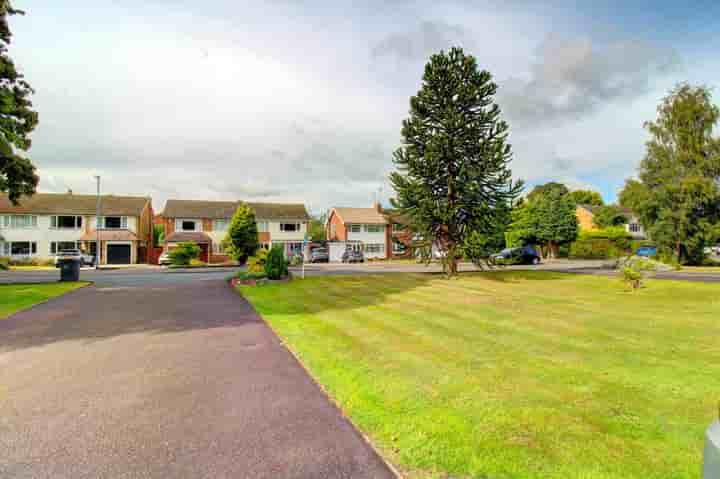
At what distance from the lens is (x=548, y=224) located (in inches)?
1950

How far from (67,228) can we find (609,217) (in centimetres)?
7724

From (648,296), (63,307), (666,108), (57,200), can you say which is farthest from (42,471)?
(57,200)

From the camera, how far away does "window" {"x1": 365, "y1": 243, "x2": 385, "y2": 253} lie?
57.6 m

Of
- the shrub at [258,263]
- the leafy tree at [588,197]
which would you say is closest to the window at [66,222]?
the shrub at [258,263]

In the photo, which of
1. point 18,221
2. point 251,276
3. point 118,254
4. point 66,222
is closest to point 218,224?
point 118,254

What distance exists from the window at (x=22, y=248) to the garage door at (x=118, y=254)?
26.3 feet

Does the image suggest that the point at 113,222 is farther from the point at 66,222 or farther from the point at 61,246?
the point at 61,246

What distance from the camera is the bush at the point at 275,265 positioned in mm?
21109

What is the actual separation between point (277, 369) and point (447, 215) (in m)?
17.1

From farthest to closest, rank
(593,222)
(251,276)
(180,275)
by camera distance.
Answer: (593,222), (180,275), (251,276)

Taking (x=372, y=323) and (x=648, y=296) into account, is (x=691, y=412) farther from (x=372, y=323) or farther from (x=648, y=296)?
(x=648, y=296)

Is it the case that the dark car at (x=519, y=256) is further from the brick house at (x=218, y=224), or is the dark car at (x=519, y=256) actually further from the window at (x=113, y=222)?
the window at (x=113, y=222)

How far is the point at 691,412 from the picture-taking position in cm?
453

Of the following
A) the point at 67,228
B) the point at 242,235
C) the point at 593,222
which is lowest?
the point at 242,235
